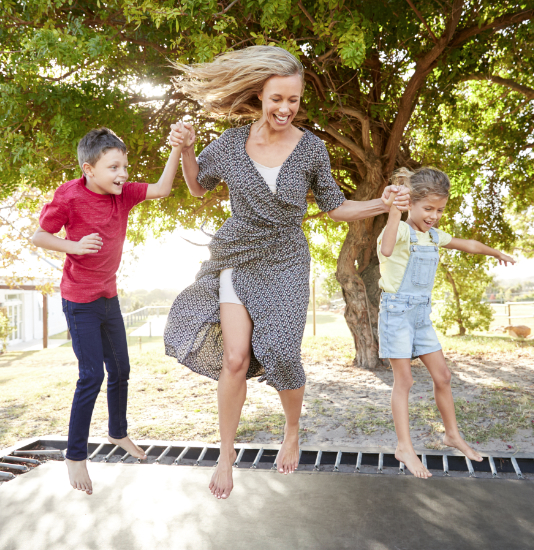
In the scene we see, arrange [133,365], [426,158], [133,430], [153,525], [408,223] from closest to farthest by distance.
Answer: [153,525] → [408,223] → [133,430] → [426,158] → [133,365]

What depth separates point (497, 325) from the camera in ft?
59.5

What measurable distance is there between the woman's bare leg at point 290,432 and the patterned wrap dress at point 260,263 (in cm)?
10

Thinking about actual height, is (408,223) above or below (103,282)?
above

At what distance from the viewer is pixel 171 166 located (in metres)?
2.53

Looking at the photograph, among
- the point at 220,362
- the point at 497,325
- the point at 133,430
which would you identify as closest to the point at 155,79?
the point at 133,430

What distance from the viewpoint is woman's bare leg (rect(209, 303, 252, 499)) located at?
236 centimetres

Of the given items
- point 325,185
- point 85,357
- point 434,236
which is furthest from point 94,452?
point 434,236

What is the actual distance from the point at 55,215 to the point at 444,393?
7.18 feet

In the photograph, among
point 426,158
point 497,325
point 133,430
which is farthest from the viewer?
point 497,325

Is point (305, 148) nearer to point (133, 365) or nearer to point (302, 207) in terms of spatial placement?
point (302, 207)

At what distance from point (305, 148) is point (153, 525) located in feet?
6.64

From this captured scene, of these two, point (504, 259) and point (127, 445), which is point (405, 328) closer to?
point (504, 259)

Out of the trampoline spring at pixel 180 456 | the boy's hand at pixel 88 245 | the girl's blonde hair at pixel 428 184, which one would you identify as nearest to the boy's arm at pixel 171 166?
the boy's hand at pixel 88 245

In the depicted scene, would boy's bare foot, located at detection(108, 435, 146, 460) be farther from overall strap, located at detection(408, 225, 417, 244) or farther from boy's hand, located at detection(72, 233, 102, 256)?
overall strap, located at detection(408, 225, 417, 244)
